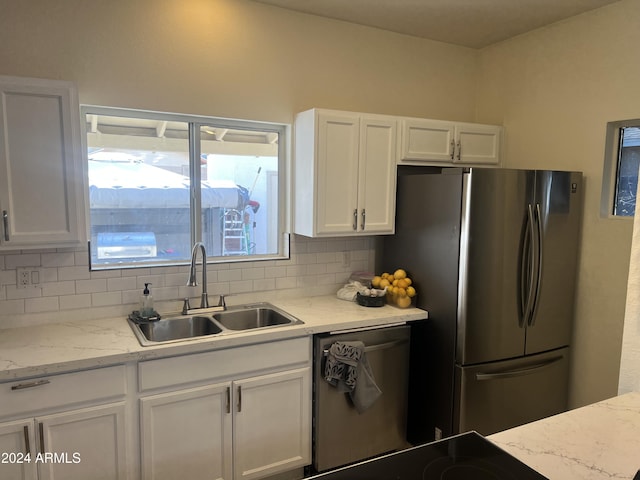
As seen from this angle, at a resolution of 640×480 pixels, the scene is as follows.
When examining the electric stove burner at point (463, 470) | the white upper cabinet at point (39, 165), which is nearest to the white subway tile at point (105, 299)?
the white upper cabinet at point (39, 165)

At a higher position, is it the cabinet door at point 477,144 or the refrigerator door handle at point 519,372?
the cabinet door at point 477,144

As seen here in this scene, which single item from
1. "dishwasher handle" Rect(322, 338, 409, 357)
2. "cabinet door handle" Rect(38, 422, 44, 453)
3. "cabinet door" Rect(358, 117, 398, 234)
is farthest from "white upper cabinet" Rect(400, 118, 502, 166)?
"cabinet door handle" Rect(38, 422, 44, 453)

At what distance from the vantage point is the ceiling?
9.27ft

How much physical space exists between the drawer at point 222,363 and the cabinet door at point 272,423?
2.6 inches

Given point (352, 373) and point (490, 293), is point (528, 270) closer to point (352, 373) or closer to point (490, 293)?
point (490, 293)

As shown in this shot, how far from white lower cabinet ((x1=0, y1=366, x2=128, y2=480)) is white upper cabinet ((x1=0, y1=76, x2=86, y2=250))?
65 centimetres

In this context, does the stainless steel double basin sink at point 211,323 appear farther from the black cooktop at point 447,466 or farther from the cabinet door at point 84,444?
the black cooktop at point 447,466

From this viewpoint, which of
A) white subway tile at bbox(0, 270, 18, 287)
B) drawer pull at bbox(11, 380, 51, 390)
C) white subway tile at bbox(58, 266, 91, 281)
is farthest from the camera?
white subway tile at bbox(58, 266, 91, 281)

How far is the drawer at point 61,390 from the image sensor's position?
1904 millimetres

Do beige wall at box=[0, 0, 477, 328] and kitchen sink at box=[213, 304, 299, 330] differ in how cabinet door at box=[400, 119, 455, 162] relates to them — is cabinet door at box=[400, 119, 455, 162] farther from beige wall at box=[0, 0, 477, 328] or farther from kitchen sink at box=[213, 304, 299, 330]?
kitchen sink at box=[213, 304, 299, 330]

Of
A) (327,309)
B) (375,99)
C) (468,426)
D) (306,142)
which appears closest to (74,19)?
(306,142)

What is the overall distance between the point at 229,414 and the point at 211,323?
1.78 ft

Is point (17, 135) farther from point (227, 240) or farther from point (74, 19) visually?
point (227, 240)

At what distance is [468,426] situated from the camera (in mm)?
2730
